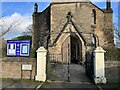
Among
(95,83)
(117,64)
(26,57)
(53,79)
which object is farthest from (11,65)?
(117,64)

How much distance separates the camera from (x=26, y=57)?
50.3ft

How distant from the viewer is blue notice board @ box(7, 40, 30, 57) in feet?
50.8

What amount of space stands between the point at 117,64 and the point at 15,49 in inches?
272

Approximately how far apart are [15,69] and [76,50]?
14951 mm

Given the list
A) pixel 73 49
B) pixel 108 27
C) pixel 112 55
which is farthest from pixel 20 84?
pixel 108 27

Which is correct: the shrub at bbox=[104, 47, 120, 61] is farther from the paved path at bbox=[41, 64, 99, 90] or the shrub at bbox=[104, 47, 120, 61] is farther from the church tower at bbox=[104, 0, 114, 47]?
the church tower at bbox=[104, 0, 114, 47]

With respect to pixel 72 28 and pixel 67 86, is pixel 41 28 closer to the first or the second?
pixel 72 28

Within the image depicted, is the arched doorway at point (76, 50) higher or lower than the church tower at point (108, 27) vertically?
lower

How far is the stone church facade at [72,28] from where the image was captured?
2701 cm

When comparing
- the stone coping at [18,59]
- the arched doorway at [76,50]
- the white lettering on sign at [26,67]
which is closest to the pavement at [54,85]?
the white lettering on sign at [26,67]

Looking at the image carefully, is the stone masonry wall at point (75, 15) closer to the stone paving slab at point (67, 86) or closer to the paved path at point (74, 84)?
the paved path at point (74, 84)

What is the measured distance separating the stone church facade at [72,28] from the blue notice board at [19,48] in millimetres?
9438

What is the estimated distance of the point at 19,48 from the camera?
15492mm

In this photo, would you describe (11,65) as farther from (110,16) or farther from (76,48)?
(110,16)
